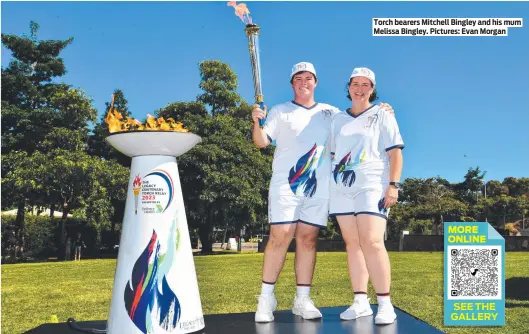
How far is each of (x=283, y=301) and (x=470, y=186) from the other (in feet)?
105

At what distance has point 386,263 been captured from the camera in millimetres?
4238

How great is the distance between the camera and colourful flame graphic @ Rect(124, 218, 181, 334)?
12.5ft

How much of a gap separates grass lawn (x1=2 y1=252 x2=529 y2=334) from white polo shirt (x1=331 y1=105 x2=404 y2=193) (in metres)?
2.70

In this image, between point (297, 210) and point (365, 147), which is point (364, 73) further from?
point (297, 210)

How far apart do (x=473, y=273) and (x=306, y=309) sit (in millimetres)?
1928

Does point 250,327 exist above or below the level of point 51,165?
below

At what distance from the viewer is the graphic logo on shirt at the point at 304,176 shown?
424cm

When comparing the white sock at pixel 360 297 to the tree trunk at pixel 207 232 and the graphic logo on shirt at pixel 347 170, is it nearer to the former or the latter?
the graphic logo on shirt at pixel 347 170

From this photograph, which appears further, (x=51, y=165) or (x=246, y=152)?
(x=246, y=152)

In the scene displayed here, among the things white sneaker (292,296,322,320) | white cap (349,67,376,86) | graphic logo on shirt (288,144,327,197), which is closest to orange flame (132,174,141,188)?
graphic logo on shirt (288,144,327,197)

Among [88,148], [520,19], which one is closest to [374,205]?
[520,19]

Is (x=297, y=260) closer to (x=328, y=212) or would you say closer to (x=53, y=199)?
(x=328, y=212)

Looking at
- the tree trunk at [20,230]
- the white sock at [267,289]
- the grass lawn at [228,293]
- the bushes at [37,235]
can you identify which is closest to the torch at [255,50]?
the white sock at [267,289]

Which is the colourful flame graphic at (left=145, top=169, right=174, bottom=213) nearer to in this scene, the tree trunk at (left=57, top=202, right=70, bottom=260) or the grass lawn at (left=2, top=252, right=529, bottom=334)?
the grass lawn at (left=2, top=252, right=529, bottom=334)
